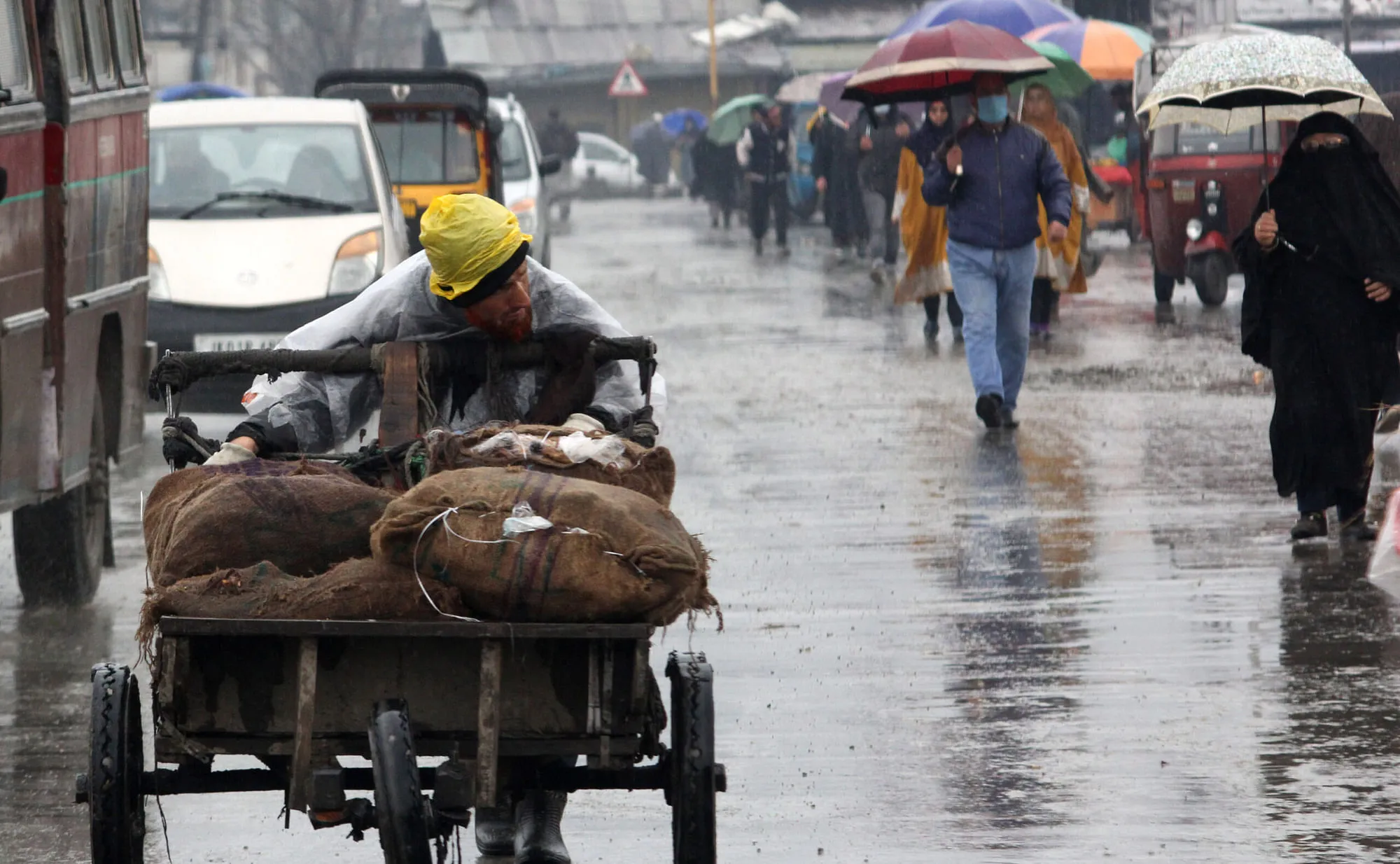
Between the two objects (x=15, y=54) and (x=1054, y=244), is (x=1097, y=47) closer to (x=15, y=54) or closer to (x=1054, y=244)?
(x=1054, y=244)

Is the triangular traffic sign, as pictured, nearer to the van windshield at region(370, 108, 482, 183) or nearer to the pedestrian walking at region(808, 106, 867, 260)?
the pedestrian walking at region(808, 106, 867, 260)

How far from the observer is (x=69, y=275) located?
8281 millimetres

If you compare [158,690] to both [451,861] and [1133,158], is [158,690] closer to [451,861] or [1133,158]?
[451,861]

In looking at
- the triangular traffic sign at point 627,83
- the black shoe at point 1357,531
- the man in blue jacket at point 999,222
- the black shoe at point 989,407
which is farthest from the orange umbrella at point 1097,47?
the triangular traffic sign at point 627,83

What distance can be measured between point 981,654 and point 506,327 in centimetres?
299

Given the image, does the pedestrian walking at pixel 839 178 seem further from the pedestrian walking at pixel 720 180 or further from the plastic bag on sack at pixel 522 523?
the plastic bag on sack at pixel 522 523

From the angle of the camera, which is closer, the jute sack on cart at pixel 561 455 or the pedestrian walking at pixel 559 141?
the jute sack on cart at pixel 561 455

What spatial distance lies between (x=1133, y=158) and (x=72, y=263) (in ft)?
56.2

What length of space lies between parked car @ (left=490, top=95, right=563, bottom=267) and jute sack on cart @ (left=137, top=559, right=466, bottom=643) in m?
17.5

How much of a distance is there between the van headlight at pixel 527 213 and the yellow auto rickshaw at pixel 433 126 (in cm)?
108

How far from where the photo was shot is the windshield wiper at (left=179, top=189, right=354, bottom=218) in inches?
547

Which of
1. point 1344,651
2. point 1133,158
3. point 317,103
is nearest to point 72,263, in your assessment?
point 1344,651

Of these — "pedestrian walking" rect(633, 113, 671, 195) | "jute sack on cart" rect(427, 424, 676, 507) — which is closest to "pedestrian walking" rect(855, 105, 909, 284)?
"jute sack on cart" rect(427, 424, 676, 507)

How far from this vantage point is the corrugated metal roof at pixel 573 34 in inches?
2694
